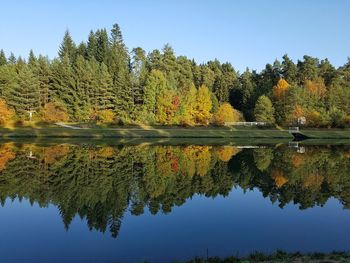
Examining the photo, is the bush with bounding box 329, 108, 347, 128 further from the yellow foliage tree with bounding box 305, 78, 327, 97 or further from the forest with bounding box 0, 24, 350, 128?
the yellow foliage tree with bounding box 305, 78, 327, 97

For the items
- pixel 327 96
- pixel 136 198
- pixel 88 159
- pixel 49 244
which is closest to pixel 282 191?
pixel 136 198

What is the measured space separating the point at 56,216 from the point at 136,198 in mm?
5252

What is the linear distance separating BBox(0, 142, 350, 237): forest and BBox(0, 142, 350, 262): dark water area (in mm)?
74

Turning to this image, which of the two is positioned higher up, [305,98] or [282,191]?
[305,98]

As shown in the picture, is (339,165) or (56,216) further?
(339,165)

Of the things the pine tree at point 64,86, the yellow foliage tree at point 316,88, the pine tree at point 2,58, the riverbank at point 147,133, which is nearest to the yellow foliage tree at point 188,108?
the riverbank at point 147,133

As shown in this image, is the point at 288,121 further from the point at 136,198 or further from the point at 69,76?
the point at 136,198

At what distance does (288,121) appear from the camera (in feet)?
283

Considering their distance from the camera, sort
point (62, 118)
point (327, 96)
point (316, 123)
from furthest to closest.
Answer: point (327, 96) < point (316, 123) < point (62, 118)

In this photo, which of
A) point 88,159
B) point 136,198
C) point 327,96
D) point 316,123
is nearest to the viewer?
point 136,198

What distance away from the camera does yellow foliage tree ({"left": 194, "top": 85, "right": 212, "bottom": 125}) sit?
87.3 meters

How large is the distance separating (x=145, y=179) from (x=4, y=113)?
5481 centimetres

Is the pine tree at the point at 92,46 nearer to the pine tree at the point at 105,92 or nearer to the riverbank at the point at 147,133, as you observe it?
the pine tree at the point at 105,92

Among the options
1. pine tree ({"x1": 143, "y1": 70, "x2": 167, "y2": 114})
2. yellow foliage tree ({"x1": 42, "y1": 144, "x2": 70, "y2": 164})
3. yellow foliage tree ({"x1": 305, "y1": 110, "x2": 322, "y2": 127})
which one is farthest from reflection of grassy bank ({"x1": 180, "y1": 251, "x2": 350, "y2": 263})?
yellow foliage tree ({"x1": 305, "y1": 110, "x2": 322, "y2": 127})
